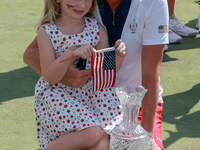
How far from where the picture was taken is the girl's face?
2008 millimetres

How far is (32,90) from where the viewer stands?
12.6 ft

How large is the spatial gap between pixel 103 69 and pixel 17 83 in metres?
2.38

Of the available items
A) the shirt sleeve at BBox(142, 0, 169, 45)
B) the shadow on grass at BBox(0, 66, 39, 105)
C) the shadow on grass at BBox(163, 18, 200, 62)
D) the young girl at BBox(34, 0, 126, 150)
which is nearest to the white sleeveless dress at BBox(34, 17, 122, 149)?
the young girl at BBox(34, 0, 126, 150)

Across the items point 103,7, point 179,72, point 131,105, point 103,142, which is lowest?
point 179,72

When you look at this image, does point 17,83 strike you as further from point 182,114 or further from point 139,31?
point 139,31

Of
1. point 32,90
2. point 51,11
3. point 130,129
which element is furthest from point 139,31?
point 32,90

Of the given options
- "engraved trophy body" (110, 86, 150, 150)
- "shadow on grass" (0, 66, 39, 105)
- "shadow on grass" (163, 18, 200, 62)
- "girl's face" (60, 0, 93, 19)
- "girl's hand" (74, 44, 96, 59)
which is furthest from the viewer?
"shadow on grass" (163, 18, 200, 62)

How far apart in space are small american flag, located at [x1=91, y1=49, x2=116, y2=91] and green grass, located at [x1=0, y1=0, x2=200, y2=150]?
2.45 ft

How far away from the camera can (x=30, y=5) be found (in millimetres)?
7250

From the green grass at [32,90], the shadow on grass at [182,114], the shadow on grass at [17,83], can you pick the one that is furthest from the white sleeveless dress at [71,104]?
the shadow on grass at [17,83]

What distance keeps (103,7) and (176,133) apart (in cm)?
130

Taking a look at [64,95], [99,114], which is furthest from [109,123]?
[64,95]

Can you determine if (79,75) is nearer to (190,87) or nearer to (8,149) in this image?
(8,149)

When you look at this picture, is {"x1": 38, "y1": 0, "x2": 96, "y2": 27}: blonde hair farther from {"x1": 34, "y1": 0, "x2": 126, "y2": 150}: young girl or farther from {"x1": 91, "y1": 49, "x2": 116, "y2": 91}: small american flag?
{"x1": 91, "y1": 49, "x2": 116, "y2": 91}: small american flag
